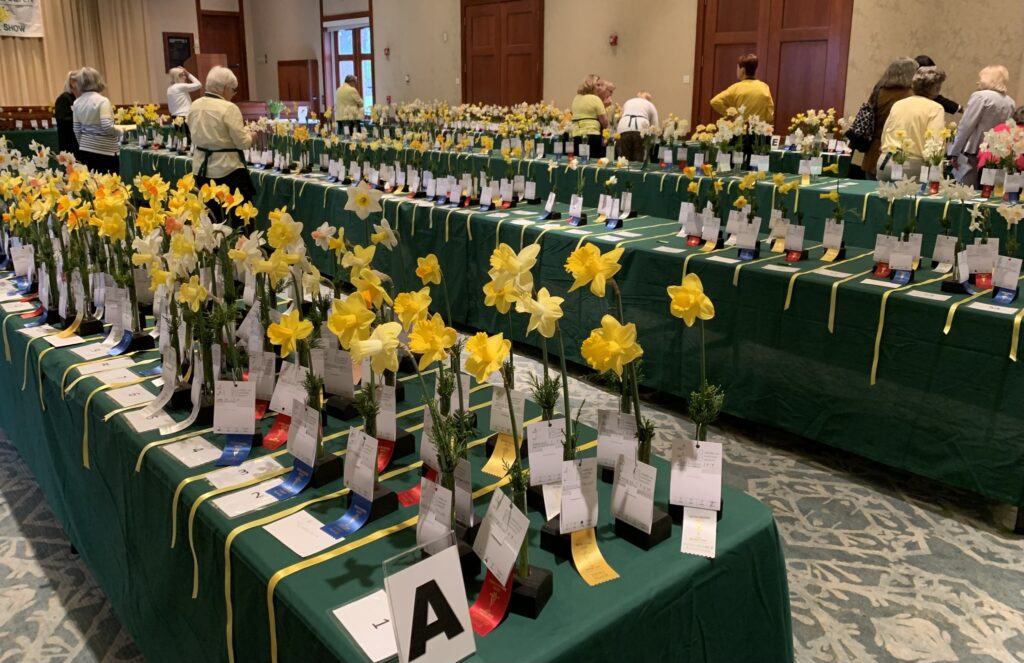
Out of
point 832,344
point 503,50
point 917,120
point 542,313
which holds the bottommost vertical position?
point 832,344

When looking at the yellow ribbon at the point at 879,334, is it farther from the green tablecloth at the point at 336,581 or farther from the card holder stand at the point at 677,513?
the card holder stand at the point at 677,513

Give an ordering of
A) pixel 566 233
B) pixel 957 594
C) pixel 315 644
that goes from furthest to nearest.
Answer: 1. pixel 566 233
2. pixel 957 594
3. pixel 315 644

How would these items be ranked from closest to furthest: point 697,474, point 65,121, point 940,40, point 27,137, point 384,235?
point 697,474 → point 384,235 → point 65,121 → point 940,40 → point 27,137

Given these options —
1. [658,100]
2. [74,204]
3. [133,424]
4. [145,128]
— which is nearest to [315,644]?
[133,424]

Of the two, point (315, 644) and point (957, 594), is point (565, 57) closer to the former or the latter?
point (957, 594)

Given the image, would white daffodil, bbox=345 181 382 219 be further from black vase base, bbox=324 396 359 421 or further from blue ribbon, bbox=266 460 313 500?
blue ribbon, bbox=266 460 313 500

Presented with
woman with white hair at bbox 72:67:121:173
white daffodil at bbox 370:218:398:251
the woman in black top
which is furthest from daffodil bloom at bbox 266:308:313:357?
the woman in black top

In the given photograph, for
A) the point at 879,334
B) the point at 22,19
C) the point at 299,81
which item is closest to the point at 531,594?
the point at 879,334

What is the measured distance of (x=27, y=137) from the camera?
34.1ft

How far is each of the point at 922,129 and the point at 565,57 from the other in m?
7.83

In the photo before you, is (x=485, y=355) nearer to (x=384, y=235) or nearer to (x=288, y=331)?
(x=288, y=331)

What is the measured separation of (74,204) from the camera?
8.02 feet

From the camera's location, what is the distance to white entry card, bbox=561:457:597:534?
4.32 feet

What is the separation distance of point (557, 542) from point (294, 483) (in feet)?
1.81
